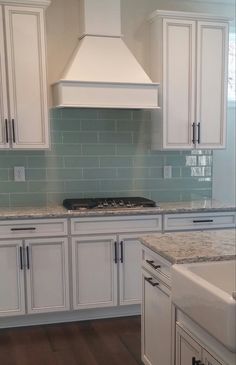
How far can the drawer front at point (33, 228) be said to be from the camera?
3.23 metres

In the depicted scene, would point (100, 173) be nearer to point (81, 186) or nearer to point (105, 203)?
point (81, 186)

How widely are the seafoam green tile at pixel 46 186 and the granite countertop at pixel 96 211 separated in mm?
227

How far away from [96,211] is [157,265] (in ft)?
4.19

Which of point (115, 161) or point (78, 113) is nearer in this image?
point (78, 113)

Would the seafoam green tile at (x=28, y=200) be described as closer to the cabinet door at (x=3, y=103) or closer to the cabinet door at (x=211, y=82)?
the cabinet door at (x=3, y=103)

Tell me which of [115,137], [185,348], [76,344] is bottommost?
[76,344]

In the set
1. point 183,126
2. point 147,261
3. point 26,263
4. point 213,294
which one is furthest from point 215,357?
point 183,126

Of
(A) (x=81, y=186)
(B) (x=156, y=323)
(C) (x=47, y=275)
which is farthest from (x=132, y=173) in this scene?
(B) (x=156, y=323)

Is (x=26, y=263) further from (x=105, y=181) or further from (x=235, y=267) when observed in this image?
(x=235, y=267)

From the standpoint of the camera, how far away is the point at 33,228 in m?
3.27

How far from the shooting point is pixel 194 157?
13.7 ft

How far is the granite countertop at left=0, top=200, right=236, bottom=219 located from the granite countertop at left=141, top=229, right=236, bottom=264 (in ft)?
3.27

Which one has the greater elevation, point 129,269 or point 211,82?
point 211,82

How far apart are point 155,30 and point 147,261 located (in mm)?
2338
